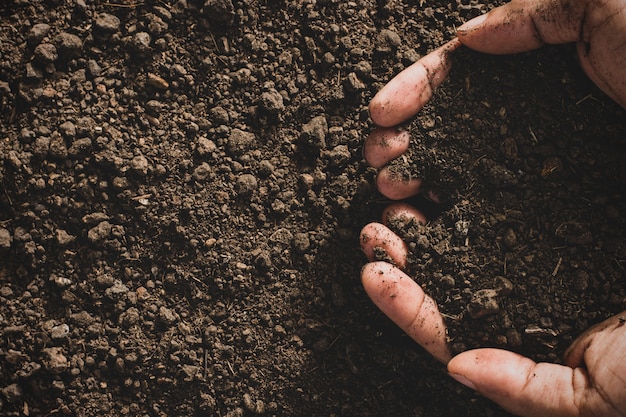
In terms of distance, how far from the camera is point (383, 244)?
1764 millimetres

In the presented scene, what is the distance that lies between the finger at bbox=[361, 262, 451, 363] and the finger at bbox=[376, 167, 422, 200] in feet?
0.76

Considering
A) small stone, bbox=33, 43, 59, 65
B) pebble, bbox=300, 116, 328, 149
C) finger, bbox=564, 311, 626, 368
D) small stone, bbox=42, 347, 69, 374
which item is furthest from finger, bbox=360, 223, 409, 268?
small stone, bbox=33, 43, 59, 65

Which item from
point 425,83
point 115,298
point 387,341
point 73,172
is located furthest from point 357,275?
point 73,172

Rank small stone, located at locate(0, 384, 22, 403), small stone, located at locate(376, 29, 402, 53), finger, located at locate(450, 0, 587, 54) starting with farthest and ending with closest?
1. small stone, located at locate(376, 29, 402, 53)
2. small stone, located at locate(0, 384, 22, 403)
3. finger, located at locate(450, 0, 587, 54)

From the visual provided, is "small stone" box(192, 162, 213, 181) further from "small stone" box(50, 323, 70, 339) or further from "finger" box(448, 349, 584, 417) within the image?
"finger" box(448, 349, 584, 417)

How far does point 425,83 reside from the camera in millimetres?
1768

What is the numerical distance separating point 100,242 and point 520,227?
4.35 feet

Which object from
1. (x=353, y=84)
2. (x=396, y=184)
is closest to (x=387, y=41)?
(x=353, y=84)

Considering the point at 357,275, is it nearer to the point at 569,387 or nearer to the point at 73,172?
the point at 569,387

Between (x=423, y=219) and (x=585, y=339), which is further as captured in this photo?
(x=423, y=219)

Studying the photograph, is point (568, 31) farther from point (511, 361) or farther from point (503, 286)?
point (511, 361)

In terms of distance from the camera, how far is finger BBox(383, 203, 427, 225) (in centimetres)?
180

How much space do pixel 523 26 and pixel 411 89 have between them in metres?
0.37

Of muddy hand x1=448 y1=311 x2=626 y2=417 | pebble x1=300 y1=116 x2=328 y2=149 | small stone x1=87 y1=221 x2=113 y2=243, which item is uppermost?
small stone x1=87 y1=221 x2=113 y2=243
